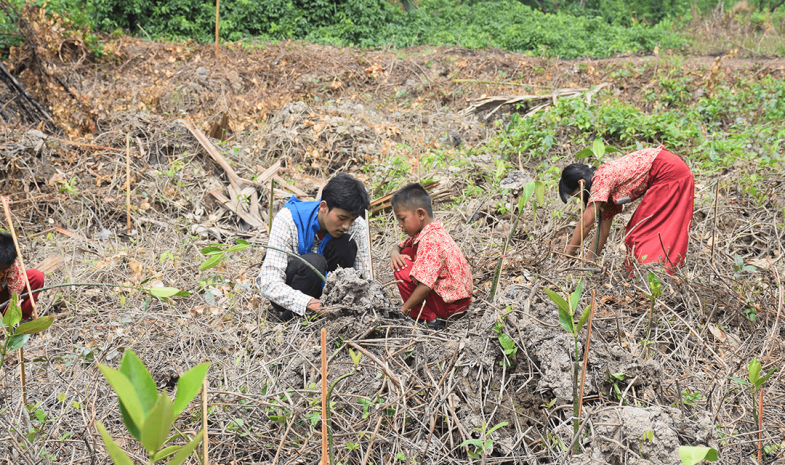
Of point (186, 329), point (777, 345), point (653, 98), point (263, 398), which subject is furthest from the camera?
point (653, 98)

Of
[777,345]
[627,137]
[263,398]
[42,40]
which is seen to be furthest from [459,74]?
[263,398]

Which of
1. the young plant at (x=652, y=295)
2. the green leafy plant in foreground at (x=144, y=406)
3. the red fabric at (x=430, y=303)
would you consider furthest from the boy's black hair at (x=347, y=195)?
the green leafy plant in foreground at (x=144, y=406)

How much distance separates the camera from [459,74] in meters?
8.65

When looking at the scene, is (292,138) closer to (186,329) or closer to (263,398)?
(186,329)

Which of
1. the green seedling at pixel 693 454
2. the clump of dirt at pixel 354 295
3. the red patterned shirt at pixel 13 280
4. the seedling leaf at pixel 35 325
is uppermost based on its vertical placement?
the seedling leaf at pixel 35 325

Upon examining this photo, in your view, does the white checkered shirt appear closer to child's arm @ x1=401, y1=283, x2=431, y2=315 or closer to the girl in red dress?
child's arm @ x1=401, y1=283, x2=431, y2=315

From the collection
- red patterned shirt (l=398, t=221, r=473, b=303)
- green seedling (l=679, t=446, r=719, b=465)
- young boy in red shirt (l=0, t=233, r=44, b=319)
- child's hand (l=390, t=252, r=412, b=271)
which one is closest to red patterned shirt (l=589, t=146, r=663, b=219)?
red patterned shirt (l=398, t=221, r=473, b=303)

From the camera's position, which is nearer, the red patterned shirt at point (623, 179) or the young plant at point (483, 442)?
the young plant at point (483, 442)

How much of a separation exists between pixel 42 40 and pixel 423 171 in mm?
6043

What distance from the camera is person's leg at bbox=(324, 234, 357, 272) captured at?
2990 mm

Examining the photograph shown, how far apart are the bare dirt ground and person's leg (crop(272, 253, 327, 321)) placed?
123mm

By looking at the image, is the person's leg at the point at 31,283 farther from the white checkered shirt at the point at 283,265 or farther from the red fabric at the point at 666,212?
the red fabric at the point at 666,212

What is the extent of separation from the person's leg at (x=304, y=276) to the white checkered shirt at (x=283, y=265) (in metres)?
0.06

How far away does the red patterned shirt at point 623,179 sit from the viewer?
10.3 ft
